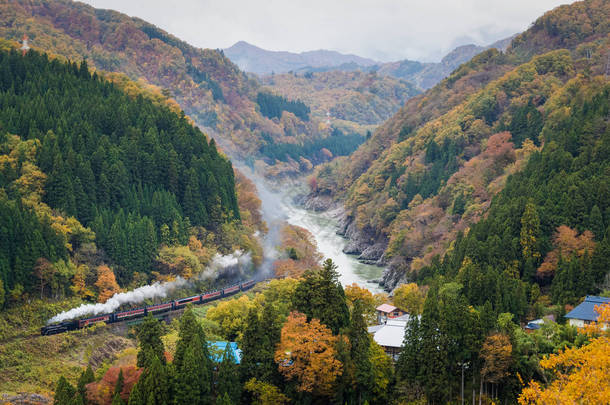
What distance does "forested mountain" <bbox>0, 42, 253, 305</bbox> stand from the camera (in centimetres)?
5616

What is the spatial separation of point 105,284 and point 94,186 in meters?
12.9

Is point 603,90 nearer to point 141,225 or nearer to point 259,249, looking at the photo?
point 259,249

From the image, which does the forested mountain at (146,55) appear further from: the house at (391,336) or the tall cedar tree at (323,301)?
the tall cedar tree at (323,301)

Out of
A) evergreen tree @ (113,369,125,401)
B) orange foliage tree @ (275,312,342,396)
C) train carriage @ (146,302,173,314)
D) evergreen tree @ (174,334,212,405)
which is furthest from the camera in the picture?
train carriage @ (146,302,173,314)

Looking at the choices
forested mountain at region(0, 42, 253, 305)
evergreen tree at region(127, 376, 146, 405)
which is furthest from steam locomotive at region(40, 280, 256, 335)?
evergreen tree at region(127, 376, 146, 405)

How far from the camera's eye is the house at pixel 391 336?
141ft

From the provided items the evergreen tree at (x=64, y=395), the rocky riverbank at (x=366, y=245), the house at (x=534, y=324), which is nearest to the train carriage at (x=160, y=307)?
the evergreen tree at (x=64, y=395)

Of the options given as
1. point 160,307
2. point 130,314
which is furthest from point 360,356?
point 160,307

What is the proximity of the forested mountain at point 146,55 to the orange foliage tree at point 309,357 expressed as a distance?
390 feet

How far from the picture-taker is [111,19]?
175125mm

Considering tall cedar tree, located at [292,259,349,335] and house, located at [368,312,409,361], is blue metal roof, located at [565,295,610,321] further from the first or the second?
tall cedar tree, located at [292,259,349,335]

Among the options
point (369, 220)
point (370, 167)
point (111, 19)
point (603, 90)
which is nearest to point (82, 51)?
point (111, 19)

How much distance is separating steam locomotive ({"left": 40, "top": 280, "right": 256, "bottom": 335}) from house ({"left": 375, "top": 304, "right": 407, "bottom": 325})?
1860cm

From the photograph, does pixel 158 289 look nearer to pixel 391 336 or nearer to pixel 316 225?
pixel 391 336
